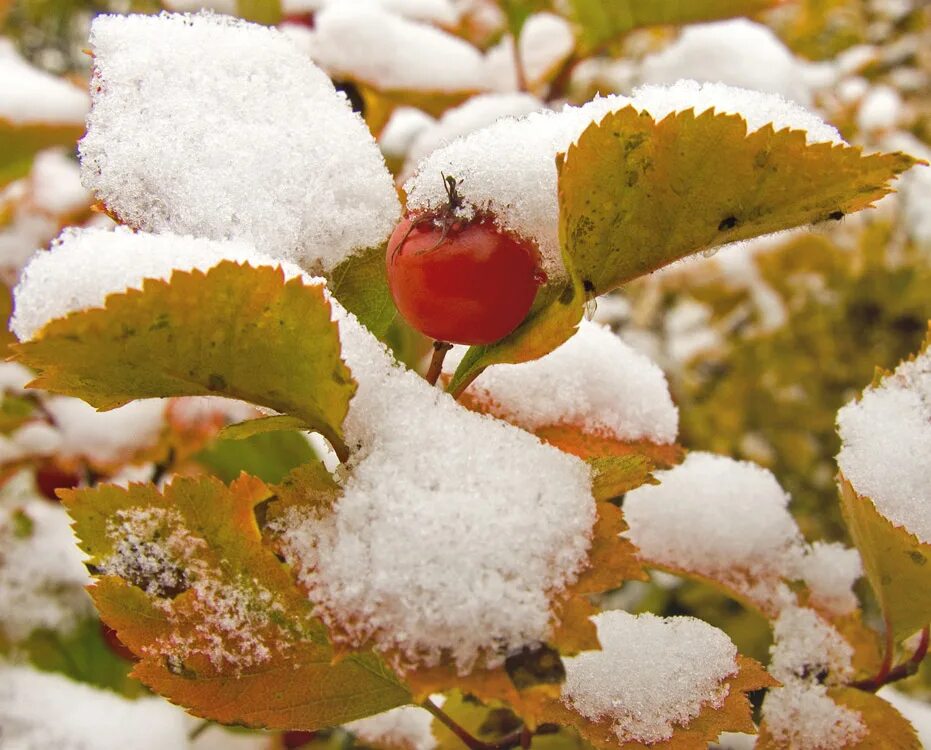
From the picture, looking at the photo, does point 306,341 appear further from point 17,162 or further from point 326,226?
point 17,162

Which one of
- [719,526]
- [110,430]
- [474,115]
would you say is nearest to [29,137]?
[110,430]

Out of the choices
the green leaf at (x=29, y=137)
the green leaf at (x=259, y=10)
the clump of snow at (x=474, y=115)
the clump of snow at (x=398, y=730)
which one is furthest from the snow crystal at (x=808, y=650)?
the green leaf at (x=29, y=137)

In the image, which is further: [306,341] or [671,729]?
[671,729]

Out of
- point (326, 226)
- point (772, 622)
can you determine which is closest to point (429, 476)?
point (326, 226)

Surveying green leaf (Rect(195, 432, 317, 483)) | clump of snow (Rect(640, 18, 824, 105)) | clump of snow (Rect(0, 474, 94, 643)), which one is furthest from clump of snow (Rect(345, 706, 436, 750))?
clump of snow (Rect(640, 18, 824, 105))

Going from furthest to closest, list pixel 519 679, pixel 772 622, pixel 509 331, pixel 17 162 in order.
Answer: pixel 17 162, pixel 772 622, pixel 509 331, pixel 519 679

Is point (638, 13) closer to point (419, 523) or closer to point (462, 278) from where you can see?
point (462, 278)

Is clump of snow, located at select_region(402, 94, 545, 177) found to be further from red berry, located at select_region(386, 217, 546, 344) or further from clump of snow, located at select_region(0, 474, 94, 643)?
clump of snow, located at select_region(0, 474, 94, 643)
